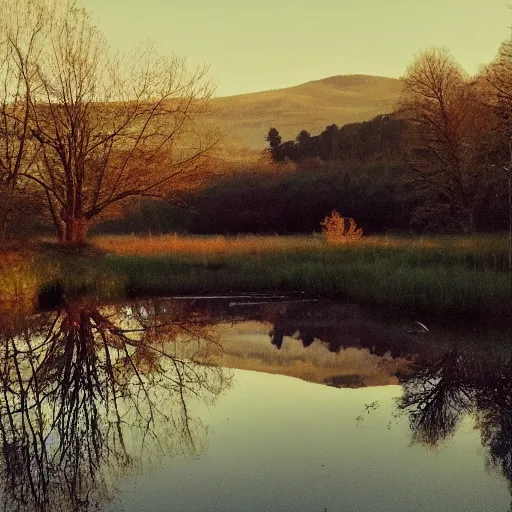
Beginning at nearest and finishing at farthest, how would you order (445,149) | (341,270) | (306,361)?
(306,361)
(341,270)
(445,149)

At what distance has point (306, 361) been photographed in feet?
30.1

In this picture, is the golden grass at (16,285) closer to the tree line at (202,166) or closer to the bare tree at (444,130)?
the tree line at (202,166)

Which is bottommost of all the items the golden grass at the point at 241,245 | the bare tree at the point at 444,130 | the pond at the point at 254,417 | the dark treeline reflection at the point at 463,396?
the dark treeline reflection at the point at 463,396

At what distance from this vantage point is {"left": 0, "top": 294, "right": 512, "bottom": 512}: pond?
4961 millimetres

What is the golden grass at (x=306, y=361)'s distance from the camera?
27.7ft

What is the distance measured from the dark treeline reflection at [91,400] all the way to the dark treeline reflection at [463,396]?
80.9 inches

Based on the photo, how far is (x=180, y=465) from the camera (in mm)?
5523

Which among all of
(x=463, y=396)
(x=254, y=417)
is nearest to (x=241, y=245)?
(x=463, y=396)

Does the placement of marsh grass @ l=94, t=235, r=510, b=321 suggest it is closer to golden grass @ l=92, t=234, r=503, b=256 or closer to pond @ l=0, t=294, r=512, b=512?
golden grass @ l=92, t=234, r=503, b=256

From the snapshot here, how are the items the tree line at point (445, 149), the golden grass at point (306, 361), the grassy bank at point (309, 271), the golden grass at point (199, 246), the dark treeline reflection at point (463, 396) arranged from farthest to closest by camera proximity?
the tree line at point (445, 149)
the golden grass at point (199, 246)
the grassy bank at point (309, 271)
the golden grass at point (306, 361)
the dark treeline reflection at point (463, 396)

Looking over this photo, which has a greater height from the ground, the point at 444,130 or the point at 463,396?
the point at 444,130

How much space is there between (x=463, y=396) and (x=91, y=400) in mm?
3778

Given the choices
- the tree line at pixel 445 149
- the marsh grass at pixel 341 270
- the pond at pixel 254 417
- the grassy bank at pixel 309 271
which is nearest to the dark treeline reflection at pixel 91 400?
the pond at pixel 254 417

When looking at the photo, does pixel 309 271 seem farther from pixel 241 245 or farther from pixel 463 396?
pixel 463 396
